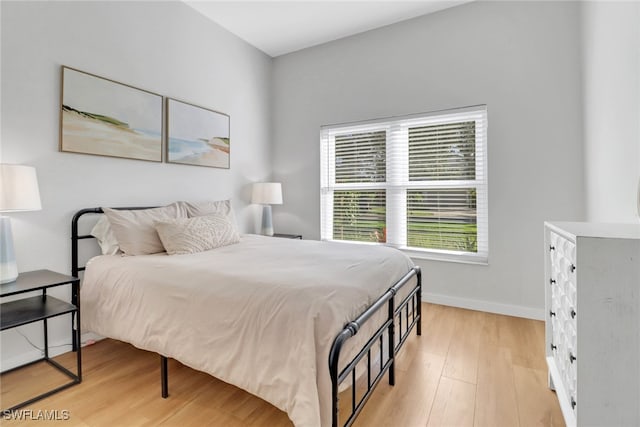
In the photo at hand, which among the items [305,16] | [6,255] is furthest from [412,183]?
[6,255]

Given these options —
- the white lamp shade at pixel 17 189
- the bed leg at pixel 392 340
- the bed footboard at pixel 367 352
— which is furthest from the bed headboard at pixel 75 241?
the bed leg at pixel 392 340

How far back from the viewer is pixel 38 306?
1.91 meters

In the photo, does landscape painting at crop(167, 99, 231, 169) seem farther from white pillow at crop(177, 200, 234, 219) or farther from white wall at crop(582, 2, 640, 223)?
white wall at crop(582, 2, 640, 223)

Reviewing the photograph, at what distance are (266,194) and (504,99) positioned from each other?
8.69 feet

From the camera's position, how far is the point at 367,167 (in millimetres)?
3727

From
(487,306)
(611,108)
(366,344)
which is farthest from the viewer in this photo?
(487,306)

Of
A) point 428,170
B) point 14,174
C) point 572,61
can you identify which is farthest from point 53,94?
point 572,61

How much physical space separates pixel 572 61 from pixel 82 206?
13.6ft

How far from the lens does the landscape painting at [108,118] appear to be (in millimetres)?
2285

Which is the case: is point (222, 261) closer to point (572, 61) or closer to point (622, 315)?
point (622, 315)

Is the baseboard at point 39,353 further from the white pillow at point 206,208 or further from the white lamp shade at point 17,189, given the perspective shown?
the white pillow at point 206,208

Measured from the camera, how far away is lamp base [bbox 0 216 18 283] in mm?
1763

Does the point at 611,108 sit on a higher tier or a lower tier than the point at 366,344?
higher

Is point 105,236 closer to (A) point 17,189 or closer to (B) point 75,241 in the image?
(B) point 75,241
